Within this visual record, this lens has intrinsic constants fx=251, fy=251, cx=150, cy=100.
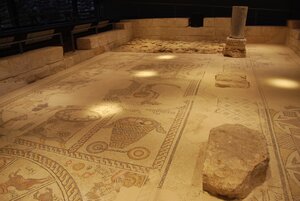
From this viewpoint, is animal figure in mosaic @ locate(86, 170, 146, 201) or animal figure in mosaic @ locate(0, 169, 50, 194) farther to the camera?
animal figure in mosaic @ locate(0, 169, 50, 194)

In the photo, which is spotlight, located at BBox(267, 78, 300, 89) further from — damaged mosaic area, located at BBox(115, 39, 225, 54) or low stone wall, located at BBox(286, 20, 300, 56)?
damaged mosaic area, located at BBox(115, 39, 225, 54)

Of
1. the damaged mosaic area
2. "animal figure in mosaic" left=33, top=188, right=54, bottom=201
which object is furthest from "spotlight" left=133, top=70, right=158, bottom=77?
"animal figure in mosaic" left=33, top=188, right=54, bottom=201

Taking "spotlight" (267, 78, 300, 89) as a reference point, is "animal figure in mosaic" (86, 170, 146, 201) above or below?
below

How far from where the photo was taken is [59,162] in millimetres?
2314

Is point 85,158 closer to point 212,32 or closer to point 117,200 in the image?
point 117,200

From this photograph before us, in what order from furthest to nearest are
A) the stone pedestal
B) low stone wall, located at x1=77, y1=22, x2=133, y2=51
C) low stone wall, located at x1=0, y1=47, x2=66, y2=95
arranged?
low stone wall, located at x1=77, y1=22, x2=133, y2=51
the stone pedestal
low stone wall, located at x1=0, y1=47, x2=66, y2=95

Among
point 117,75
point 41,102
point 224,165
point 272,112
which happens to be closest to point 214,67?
point 117,75

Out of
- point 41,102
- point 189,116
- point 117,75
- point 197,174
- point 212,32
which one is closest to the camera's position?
point 197,174

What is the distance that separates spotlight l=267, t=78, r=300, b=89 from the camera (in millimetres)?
4258

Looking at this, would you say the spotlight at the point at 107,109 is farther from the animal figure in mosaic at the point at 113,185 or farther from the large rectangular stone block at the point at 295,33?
the large rectangular stone block at the point at 295,33

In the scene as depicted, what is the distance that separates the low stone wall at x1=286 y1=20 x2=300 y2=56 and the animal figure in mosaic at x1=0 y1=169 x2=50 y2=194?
685 cm

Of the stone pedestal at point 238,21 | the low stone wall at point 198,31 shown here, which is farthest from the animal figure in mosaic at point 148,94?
the low stone wall at point 198,31

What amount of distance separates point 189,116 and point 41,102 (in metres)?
2.22

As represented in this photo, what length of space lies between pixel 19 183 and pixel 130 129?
1.23 m
